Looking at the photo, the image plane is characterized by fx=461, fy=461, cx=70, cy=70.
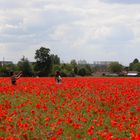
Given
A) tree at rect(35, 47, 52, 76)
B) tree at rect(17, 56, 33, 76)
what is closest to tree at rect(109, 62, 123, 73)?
tree at rect(35, 47, 52, 76)

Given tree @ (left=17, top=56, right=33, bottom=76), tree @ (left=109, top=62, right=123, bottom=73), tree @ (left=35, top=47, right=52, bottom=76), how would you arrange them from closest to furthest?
tree @ (left=17, top=56, right=33, bottom=76) → tree @ (left=35, top=47, right=52, bottom=76) → tree @ (left=109, top=62, right=123, bottom=73)

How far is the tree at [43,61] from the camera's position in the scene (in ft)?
324

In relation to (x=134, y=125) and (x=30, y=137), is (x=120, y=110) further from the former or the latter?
(x=30, y=137)

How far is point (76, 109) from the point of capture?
12.9m

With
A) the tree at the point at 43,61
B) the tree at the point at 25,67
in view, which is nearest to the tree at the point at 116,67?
the tree at the point at 43,61

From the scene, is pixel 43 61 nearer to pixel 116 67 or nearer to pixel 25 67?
pixel 25 67

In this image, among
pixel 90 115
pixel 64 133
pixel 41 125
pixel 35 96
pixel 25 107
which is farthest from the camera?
pixel 35 96

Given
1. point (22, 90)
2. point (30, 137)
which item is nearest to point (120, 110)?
point (30, 137)

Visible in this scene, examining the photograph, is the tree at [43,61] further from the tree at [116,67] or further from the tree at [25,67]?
the tree at [116,67]

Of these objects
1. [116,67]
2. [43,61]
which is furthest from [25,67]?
[116,67]

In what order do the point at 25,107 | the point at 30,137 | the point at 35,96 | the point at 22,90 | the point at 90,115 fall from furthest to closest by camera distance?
the point at 22,90 → the point at 35,96 → the point at 25,107 → the point at 90,115 → the point at 30,137

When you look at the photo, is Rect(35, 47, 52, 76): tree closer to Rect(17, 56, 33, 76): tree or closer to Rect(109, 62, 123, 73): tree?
Rect(17, 56, 33, 76): tree

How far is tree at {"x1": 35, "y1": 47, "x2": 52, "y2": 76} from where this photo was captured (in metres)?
98.6

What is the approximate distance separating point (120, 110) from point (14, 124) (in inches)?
150
